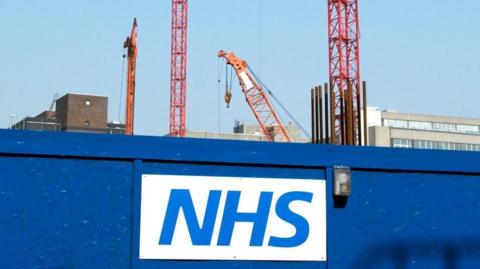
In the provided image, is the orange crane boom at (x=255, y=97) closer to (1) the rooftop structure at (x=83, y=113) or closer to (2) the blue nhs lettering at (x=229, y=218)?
(1) the rooftop structure at (x=83, y=113)

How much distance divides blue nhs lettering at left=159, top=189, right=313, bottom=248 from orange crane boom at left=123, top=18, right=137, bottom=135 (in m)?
50.1

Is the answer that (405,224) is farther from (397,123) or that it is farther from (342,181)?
(397,123)

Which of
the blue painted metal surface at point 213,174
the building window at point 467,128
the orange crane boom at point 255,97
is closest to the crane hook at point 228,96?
the orange crane boom at point 255,97

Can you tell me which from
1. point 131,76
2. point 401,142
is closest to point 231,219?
point 131,76

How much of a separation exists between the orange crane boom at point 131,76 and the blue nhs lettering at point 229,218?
5011cm

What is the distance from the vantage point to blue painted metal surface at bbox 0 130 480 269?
211 inches

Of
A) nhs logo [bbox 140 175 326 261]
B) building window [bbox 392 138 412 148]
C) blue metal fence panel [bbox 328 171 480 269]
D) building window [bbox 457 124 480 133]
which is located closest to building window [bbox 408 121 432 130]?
building window [bbox 457 124 480 133]

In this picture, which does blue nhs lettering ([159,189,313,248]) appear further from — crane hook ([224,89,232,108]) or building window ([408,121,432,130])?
building window ([408,121,432,130])

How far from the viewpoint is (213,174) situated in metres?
5.75

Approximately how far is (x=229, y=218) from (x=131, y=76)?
55583 millimetres

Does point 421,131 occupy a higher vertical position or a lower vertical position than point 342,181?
higher

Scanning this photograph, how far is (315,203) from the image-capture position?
5977 millimetres

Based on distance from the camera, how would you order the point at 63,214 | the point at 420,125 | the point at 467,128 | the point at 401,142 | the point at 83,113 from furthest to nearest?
the point at 467,128, the point at 420,125, the point at 401,142, the point at 83,113, the point at 63,214

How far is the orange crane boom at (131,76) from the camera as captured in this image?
56.3 m
